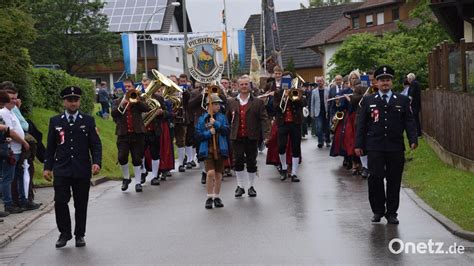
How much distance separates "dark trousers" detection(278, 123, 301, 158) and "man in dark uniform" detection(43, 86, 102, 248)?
6.43 metres

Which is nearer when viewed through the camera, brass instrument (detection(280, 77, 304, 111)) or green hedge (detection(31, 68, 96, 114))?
brass instrument (detection(280, 77, 304, 111))

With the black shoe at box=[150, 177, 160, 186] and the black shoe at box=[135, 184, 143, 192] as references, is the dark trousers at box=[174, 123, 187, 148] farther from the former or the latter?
the black shoe at box=[135, 184, 143, 192]

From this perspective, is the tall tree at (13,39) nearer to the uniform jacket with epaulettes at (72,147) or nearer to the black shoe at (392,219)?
the uniform jacket with epaulettes at (72,147)

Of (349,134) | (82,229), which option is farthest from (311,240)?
(349,134)

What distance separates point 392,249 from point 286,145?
7.77m

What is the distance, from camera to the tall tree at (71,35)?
6125cm

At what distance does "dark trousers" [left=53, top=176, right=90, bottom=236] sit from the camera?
449 inches

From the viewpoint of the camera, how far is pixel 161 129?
61.6 ft

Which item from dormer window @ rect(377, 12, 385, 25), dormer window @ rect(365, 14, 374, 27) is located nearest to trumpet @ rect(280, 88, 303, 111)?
dormer window @ rect(377, 12, 385, 25)

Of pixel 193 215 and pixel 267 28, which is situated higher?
pixel 267 28

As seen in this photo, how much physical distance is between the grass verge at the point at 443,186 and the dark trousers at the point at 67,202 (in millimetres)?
4432

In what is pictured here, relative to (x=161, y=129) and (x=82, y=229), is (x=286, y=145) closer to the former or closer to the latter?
(x=161, y=129)
